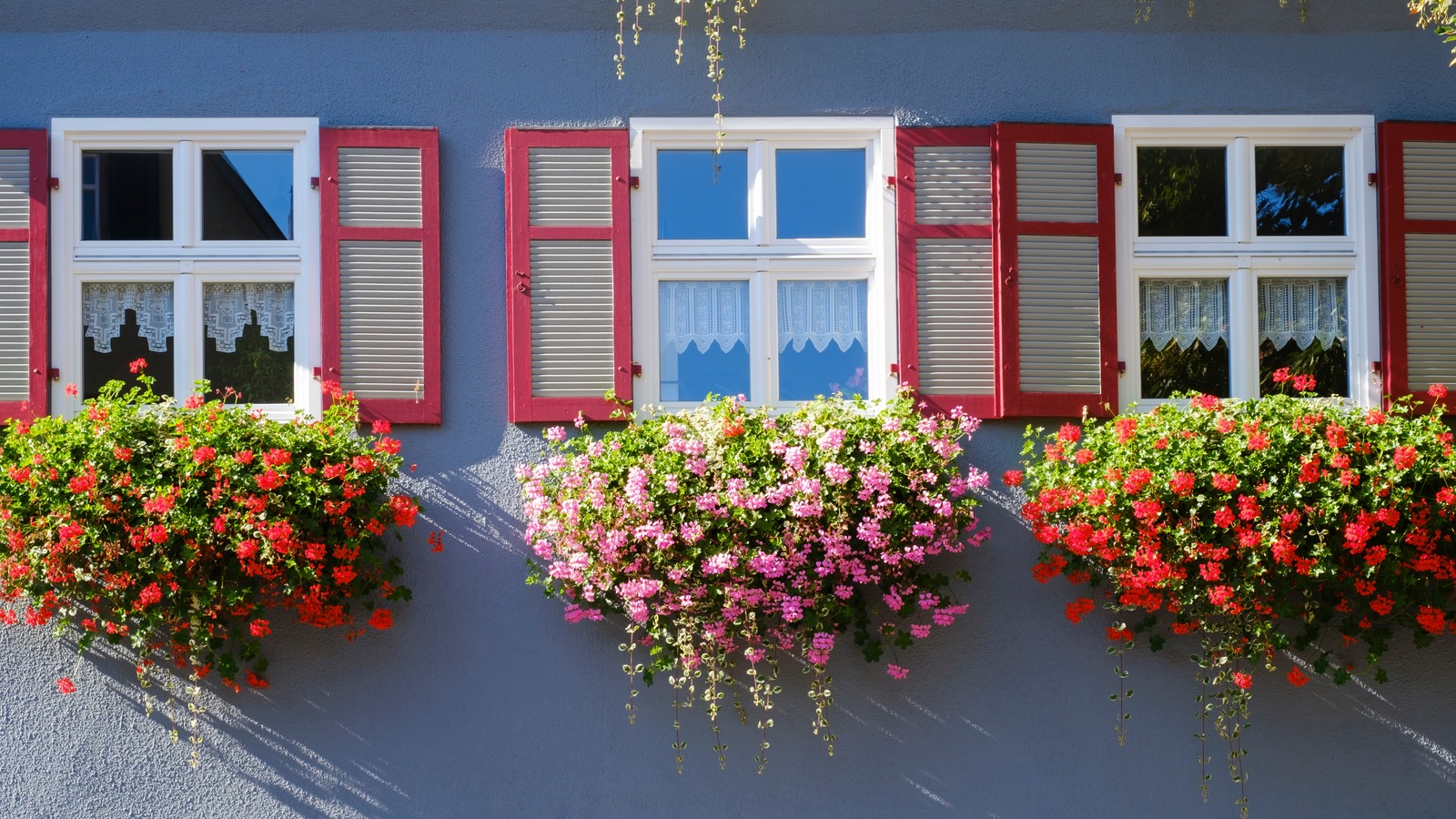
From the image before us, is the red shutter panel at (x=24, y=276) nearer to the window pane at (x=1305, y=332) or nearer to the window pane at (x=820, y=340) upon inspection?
the window pane at (x=820, y=340)

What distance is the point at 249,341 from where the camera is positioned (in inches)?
210

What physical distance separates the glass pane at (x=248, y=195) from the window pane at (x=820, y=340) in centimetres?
195

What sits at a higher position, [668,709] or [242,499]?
[242,499]

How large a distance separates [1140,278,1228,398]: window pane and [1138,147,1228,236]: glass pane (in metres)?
0.22

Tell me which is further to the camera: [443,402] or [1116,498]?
[443,402]

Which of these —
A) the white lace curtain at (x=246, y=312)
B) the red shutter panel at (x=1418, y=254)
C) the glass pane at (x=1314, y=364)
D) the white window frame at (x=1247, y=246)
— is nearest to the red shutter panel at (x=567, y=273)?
the white lace curtain at (x=246, y=312)

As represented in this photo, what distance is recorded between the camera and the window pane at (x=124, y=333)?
5.29 m

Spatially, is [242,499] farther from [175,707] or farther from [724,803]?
[724,803]

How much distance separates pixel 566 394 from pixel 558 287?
41 cm

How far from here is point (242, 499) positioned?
461 cm

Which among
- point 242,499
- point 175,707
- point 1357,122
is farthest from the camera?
point 1357,122

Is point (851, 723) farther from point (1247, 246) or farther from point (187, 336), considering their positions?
point (187, 336)

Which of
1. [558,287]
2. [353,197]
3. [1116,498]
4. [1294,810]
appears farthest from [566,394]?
[1294,810]

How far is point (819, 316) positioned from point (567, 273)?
3.24 feet
